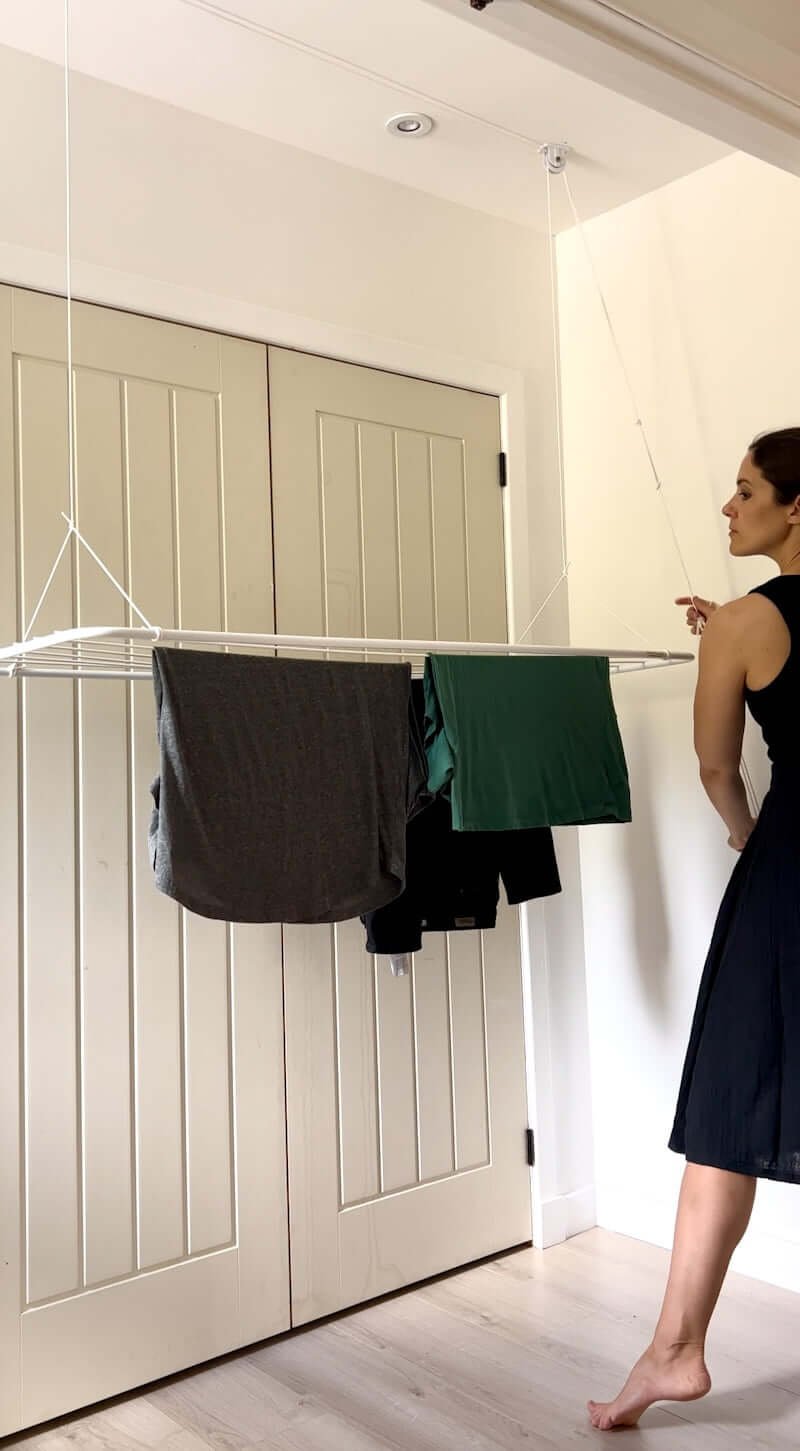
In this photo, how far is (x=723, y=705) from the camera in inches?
82.4

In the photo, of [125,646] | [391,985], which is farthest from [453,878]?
[125,646]

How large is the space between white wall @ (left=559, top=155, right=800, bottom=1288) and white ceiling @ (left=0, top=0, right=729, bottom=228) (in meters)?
0.20

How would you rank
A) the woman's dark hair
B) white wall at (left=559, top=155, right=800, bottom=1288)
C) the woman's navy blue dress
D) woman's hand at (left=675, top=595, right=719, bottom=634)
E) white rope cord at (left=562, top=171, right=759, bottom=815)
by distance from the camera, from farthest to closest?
white rope cord at (left=562, top=171, right=759, bottom=815)
white wall at (left=559, top=155, right=800, bottom=1288)
woman's hand at (left=675, top=595, right=719, bottom=634)
the woman's dark hair
the woman's navy blue dress

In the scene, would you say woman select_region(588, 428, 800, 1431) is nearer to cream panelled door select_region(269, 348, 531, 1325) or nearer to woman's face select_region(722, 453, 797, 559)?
woman's face select_region(722, 453, 797, 559)

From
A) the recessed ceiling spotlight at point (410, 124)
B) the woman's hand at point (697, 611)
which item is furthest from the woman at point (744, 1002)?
the recessed ceiling spotlight at point (410, 124)

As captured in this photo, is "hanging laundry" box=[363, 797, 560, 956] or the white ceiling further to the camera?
"hanging laundry" box=[363, 797, 560, 956]

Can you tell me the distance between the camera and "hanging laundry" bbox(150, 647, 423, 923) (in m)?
1.83

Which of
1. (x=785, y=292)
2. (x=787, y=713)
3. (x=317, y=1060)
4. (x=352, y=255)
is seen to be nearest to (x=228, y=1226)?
(x=317, y=1060)

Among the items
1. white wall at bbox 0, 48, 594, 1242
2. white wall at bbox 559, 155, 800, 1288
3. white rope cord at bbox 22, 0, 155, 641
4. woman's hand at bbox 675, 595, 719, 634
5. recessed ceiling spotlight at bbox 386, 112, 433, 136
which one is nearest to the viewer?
white rope cord at bbox 22, 0, 155, 641

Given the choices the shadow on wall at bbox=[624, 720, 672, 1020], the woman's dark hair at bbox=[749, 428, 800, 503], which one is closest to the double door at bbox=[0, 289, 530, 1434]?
the shadow on wall at bbox=[624, 720, 672, 1020]

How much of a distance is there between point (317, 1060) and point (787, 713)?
122 centimetres

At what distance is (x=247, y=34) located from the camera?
2.29 metres

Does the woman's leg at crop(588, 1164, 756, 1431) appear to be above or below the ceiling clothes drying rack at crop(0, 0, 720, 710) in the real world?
below

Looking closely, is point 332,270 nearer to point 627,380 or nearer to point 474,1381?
point 627,380
